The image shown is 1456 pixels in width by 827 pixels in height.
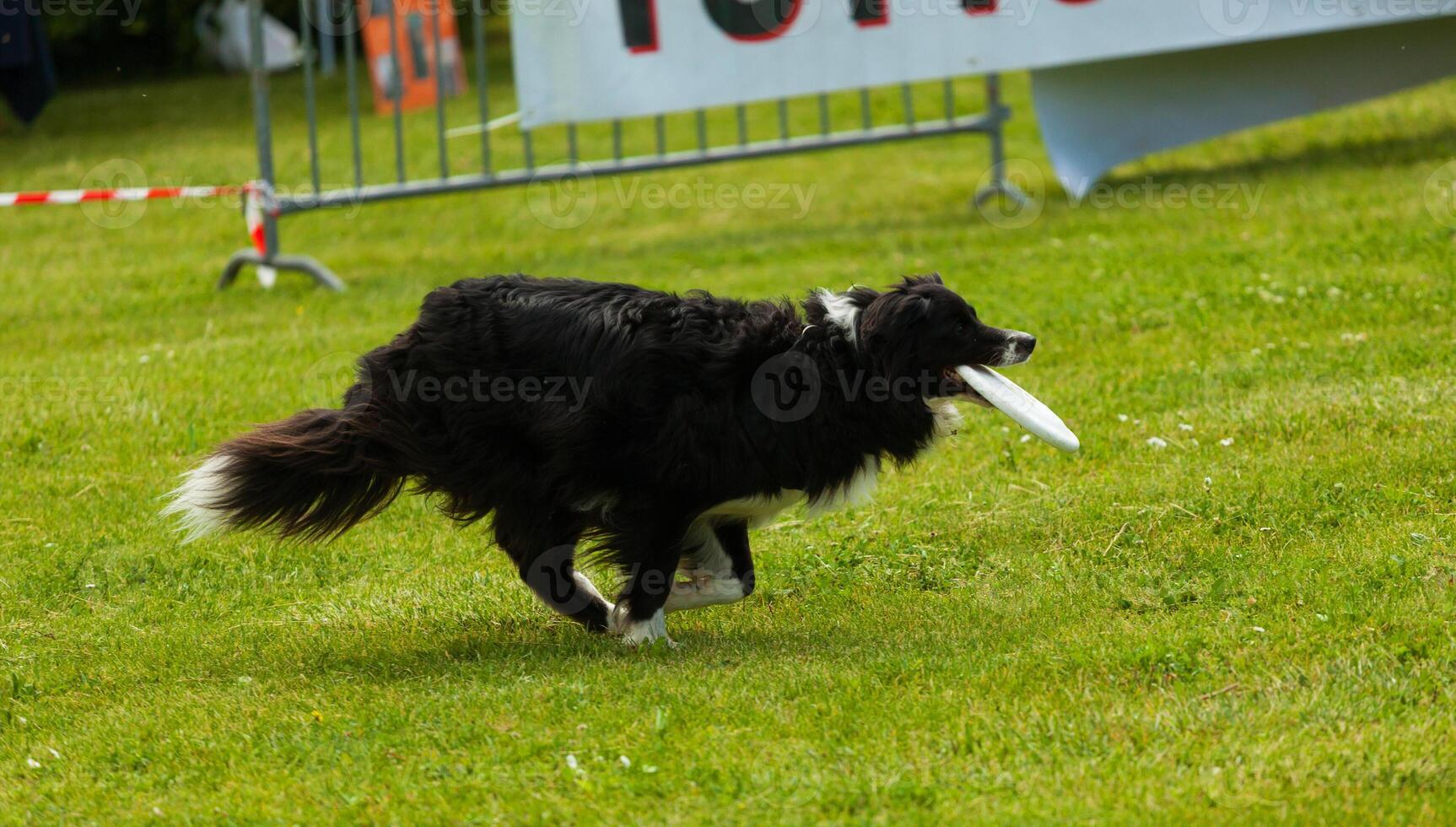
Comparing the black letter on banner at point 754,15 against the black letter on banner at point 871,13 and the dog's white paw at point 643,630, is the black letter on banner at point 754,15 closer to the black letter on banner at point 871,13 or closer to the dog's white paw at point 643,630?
the black letter on banner at point 871,13

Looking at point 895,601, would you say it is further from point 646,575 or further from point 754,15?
point 754,15

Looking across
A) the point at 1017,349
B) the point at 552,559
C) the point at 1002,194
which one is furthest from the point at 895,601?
the point at 1002,194

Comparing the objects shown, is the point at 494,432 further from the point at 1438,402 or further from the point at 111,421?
the point at 1438,402

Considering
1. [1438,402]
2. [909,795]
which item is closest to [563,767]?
[909,795]

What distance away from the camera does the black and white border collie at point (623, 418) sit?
14.8 ft

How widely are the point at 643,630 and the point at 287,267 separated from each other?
21.5ft

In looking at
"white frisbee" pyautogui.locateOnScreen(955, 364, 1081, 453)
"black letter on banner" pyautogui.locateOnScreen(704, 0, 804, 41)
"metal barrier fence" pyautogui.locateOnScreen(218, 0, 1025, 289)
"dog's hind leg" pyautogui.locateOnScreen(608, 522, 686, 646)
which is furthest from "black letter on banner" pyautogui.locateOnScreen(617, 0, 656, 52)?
"dog's hind leg" pyautogui.locateOnScreen(608, 522, 686, 646)

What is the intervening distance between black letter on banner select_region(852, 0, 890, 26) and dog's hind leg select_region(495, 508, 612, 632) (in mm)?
6723

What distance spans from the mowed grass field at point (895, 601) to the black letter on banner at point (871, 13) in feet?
5.73

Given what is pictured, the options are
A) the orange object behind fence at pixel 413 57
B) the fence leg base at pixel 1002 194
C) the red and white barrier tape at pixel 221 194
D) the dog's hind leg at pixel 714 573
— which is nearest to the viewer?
the dog's hind leg at pixel 714 573

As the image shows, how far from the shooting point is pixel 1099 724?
12.8 ft

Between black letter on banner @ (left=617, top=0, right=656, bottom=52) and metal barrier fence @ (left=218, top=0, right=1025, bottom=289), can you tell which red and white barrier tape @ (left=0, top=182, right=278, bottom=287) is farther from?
black letter on banner @ (left=617, top=0, right=656, bottom=52)

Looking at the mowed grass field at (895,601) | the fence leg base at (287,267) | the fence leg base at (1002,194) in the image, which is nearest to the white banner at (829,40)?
the fence leg base at (1002,194)

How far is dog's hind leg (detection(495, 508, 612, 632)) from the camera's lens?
15.4 ft
